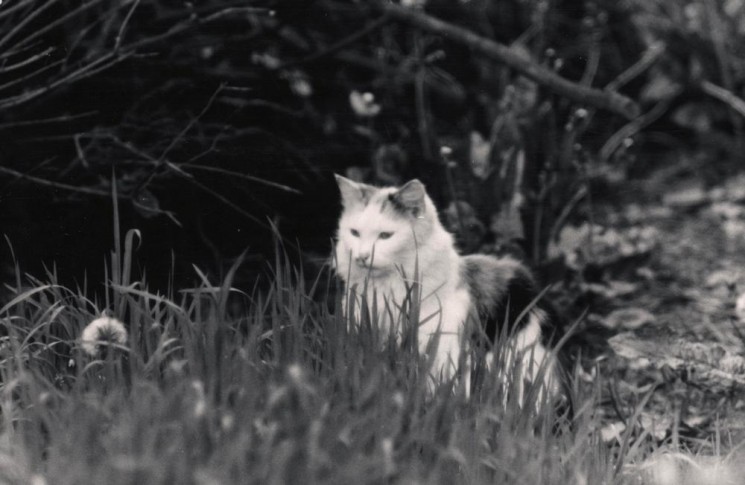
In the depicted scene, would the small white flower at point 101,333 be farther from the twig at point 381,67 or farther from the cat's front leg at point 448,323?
the twig at point 381,67

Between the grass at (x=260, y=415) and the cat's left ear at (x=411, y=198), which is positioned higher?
the cat's left ear at (x=411, y=198)

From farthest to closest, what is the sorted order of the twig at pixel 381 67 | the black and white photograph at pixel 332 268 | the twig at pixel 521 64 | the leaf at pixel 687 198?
the leaf at pixel 687 198 → the twig at pixel 381 67 → the twig at pixel 521 64 → the black and white photograph at pixel 332 268

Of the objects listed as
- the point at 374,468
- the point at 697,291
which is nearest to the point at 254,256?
the point at 374,468

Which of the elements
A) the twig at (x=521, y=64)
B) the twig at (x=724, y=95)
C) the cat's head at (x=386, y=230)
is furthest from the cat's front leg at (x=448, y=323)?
the twig at (x=724, y=95)

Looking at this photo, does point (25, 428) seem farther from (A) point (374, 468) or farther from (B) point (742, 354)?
(B) point (742, 354)

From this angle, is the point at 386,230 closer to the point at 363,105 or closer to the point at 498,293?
the point at 498,293

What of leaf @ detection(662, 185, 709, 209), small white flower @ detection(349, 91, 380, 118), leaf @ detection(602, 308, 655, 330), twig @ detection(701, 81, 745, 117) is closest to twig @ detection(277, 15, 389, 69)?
small white flower @ detection(349, 91, 380, 118)

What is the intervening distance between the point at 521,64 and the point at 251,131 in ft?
3.91

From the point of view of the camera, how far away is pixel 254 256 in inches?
147

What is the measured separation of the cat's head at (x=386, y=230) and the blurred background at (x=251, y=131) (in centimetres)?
16

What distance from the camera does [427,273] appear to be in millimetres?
3055

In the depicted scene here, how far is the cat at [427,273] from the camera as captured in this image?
2984mm

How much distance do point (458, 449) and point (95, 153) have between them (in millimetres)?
1926

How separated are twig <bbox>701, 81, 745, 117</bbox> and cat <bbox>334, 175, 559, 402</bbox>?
119 inches
